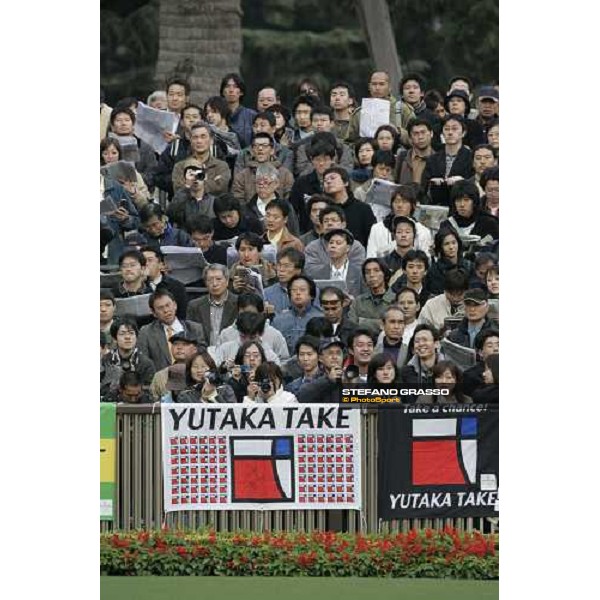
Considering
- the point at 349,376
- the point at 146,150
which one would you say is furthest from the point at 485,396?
the point at 146,150

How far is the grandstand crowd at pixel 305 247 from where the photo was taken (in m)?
14.4

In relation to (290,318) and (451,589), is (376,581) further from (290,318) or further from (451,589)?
(290,318)

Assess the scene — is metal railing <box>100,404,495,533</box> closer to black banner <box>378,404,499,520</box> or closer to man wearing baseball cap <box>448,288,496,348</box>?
black banner <box>378,404,499,520</box>

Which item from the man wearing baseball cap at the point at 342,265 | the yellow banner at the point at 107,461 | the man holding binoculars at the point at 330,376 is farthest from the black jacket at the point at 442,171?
A: the yellow banner at the point at 107,461

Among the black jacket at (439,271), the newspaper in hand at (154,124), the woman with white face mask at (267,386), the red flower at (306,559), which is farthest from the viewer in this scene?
the newspaper in hand at (154,124)

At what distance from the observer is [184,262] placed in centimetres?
1452

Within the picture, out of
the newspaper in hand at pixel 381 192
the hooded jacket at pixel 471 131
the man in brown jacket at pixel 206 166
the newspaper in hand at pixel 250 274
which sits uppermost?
the hooded jacket at pixel 471 131

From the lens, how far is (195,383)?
1455 centimetres

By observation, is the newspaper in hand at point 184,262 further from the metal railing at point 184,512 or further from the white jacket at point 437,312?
the white jacket at point 437,312

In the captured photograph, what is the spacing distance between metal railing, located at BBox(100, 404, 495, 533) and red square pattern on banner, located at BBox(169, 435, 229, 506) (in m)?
0.10

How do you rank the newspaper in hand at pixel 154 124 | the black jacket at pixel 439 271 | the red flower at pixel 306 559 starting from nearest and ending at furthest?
1. the red flower at pixel 306 559
2. the black jacket at pixel 439 271
3. the newspaper in hand at pixel 154 124

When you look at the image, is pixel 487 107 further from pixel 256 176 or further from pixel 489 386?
pixel 489 386

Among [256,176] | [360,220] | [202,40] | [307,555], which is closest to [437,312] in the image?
[360,220]

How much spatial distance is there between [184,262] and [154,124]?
1.02 m
